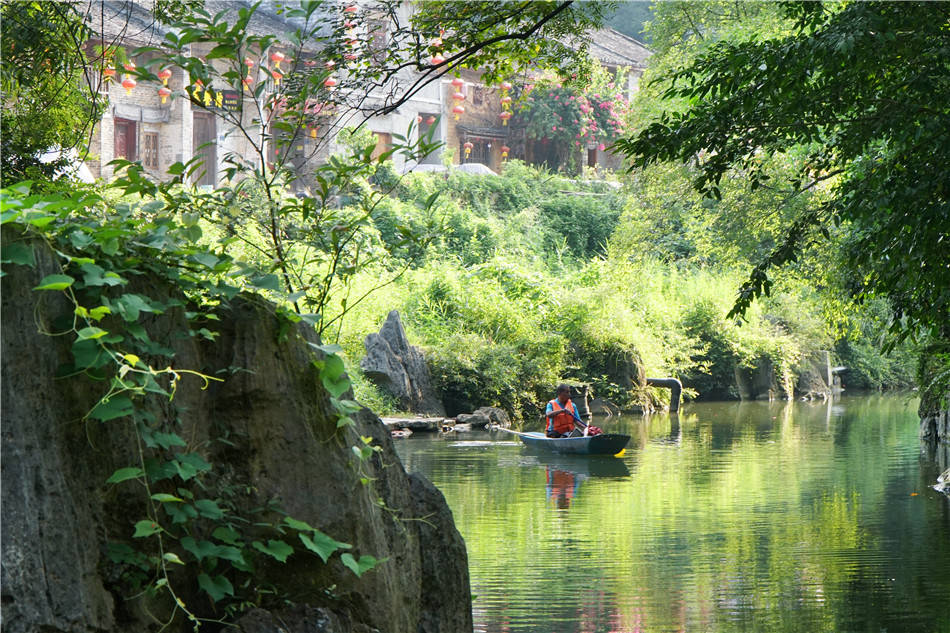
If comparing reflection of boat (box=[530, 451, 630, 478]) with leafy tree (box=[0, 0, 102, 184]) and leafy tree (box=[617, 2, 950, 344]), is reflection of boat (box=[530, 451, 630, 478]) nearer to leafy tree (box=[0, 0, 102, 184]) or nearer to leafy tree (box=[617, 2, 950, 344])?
leafy tree (box=[617, 2, 950, 344])

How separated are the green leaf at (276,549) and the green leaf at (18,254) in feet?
3.91

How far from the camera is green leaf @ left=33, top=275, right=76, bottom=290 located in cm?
321

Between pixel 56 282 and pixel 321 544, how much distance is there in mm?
1295

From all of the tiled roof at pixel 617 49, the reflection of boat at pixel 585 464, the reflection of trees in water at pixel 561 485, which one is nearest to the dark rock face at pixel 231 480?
the reflection of trees in water at pixel 561 485

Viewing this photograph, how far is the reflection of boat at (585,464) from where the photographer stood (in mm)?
18172

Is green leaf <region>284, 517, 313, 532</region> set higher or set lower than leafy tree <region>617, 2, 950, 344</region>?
lower

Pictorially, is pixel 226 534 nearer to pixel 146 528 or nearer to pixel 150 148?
pixel 146 528

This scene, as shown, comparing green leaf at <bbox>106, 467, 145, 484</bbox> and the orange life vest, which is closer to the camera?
green leaf at <bbox>106, 467, 145, 484</bbox>

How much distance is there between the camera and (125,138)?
1286 inches

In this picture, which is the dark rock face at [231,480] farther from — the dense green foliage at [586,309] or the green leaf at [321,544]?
the dense green foliage at [586,309]

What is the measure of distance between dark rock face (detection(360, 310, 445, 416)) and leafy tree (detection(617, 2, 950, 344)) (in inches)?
637

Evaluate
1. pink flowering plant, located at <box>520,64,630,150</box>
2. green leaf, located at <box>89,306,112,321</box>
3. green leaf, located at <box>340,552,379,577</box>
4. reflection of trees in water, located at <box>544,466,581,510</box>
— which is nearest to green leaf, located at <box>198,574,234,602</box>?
green leaf, located at <box>340,552,379,577</box>

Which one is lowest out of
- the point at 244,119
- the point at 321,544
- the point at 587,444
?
the point at 587,444

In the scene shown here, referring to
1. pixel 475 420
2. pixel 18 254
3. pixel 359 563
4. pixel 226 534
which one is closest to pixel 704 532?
pixel 359 563
